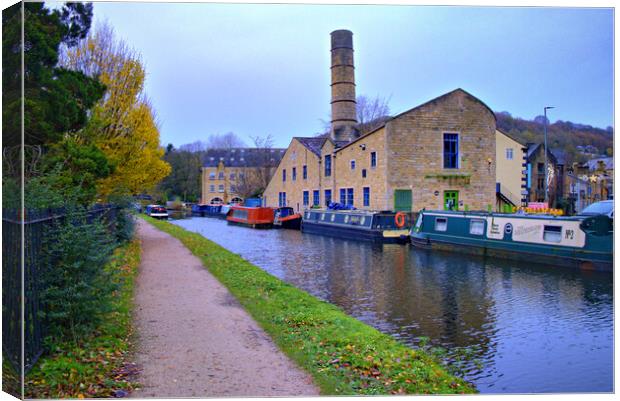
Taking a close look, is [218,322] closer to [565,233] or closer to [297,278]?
[297,278]

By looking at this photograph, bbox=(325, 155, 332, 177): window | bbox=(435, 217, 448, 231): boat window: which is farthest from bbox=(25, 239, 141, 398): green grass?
bbox=(325, 155, 332, 177): window

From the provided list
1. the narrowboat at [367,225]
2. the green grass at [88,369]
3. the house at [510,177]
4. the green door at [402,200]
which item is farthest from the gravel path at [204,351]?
the house at [510,177]

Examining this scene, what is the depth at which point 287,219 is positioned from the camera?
3328cm

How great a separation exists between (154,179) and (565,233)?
12.5m

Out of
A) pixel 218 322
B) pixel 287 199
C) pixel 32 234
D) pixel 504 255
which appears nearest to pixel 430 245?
pixel 504 255

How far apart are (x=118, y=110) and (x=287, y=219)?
2013cm

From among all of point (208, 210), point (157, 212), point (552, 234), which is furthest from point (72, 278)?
point (208, 210)

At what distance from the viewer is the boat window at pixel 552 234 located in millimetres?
13922

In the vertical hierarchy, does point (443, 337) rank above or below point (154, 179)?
below

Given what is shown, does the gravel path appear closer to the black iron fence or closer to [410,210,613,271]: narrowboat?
the black iron fence

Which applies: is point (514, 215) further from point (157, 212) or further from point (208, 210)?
point (208, 210)

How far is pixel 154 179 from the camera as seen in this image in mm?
17438

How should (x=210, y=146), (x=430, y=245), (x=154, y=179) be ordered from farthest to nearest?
(x=210, y=146), (x=430, y=245), (x=154, y=179)

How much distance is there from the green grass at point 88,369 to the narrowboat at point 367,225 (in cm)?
1679
